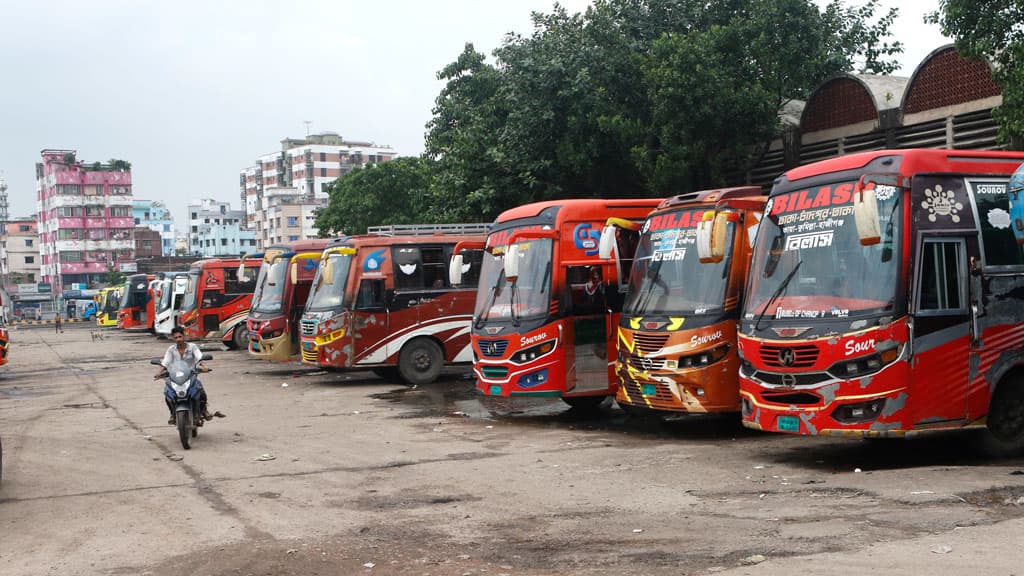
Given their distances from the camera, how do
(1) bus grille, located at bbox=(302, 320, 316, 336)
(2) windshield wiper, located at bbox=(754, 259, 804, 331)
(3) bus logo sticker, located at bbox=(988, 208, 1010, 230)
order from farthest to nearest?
(1) bus grille, located at bbox=(302, 320, 316, 336) < (2) windshield wiper, located at bbox=(754, 259, 804, 331) < (3) bus logo sticker, located at bbox=(988, 208, 1010, 230)

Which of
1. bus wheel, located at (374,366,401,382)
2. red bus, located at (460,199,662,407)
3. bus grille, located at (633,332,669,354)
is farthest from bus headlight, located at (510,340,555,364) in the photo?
bus wheel, located at (374,366,401,382)

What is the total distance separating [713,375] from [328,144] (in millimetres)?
135393

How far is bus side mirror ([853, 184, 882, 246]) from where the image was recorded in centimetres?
937

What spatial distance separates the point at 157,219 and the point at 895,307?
144 metres

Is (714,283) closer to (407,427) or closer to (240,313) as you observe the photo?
(407,427)

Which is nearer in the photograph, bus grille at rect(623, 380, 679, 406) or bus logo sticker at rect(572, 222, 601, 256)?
bus grille at rect(623, 380, 679, 406)

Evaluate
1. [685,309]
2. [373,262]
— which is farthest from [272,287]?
[685,309]

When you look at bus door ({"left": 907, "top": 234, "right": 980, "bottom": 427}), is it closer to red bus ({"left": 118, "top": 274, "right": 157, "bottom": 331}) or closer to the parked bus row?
the parked bus row

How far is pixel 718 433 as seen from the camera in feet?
43.4

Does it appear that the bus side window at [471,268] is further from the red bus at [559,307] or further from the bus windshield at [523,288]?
the red bus at [559,307]

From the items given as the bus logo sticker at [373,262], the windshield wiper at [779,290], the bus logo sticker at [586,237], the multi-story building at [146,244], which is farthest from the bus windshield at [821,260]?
the multi-story building at [146,244]

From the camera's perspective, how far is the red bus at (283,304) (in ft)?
79.2

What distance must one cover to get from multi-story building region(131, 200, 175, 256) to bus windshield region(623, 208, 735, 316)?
136m

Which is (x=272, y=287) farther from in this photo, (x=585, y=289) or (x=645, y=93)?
(x=585, y=289)
